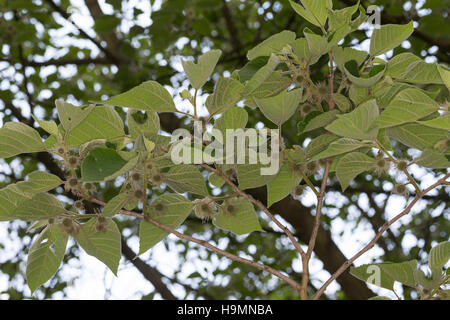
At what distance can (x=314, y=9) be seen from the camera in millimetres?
1067

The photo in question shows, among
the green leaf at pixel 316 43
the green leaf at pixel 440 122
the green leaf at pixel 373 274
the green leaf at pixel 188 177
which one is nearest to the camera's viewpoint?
the green leaf at pixel 440 122

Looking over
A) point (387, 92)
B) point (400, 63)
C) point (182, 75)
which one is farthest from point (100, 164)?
point (182, 75)

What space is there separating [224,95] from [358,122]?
0.95ft

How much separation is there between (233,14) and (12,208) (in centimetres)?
335

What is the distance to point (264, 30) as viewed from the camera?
3.62 m

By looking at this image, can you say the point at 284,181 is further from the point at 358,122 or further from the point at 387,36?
the point at 387,36

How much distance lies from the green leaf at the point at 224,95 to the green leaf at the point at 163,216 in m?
0.22

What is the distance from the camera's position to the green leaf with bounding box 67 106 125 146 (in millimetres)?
1053

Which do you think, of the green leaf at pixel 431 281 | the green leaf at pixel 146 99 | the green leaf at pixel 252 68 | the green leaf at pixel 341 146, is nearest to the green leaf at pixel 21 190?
the green leaf at pixel 146 99

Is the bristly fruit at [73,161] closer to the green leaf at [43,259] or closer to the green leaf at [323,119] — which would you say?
the green leaf at [43,259]

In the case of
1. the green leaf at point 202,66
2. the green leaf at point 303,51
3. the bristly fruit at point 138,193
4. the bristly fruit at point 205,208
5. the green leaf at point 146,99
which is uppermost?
the green leaf at point 303,51

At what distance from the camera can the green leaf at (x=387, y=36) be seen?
1.09 meters

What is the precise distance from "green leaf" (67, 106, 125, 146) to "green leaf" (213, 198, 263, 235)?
296mm

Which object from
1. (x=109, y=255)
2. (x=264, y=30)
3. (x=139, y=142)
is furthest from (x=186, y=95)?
(x=264, y=30)
